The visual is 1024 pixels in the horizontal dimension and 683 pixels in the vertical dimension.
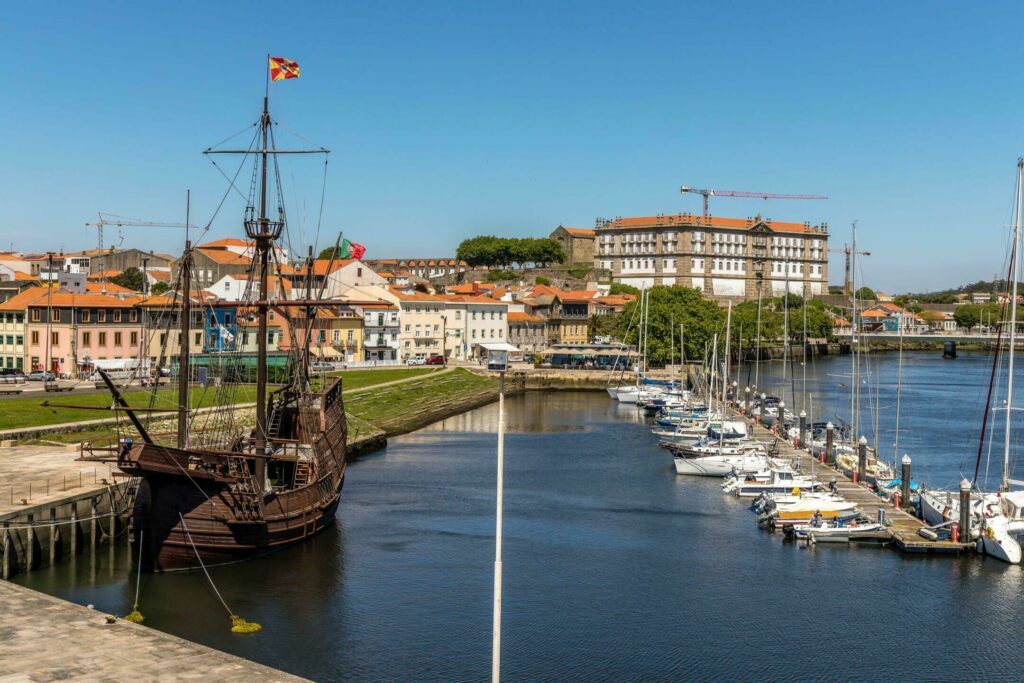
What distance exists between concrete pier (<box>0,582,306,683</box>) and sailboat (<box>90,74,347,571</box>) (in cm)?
822

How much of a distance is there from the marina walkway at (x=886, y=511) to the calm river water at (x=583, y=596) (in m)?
0.76

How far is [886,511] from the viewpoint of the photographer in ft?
161

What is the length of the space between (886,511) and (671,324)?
78.6 meters

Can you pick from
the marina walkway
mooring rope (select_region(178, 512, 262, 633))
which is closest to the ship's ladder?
mooring rope (select_region(178, 512, 262, 633))

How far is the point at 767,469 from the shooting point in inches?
2319

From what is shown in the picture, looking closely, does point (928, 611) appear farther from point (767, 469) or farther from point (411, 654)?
point (767, 469)

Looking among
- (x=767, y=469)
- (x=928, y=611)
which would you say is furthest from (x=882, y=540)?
(x=767, y=469)

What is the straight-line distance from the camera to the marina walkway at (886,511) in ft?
143

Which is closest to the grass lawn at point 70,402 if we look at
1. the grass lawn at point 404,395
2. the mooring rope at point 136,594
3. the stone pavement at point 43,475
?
the stone pavement at point 43,475

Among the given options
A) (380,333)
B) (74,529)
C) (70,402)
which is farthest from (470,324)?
(74,529)

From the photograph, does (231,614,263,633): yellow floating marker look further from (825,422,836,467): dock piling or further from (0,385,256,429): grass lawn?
(825,422,836,467): dock piling

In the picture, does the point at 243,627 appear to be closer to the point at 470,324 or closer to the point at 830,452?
the point at 830,452

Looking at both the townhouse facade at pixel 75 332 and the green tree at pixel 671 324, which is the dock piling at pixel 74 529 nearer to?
the townhouse facade at pixel 75 332

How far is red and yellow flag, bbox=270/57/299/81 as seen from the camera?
46.5 m
